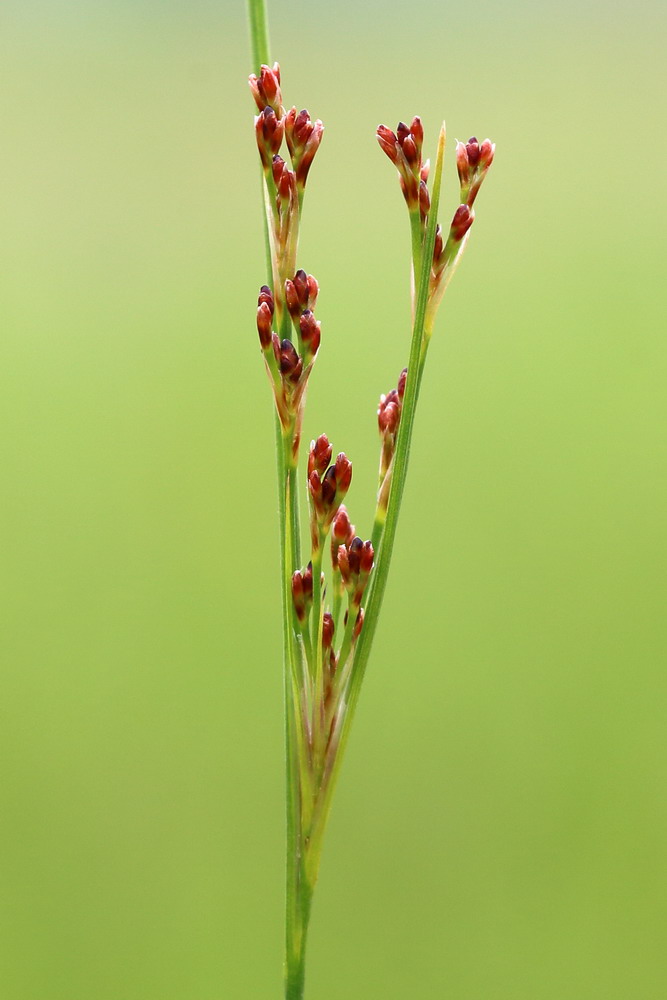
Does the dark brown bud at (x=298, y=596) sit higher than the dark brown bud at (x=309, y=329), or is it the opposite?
the dark brown bud at (x=309, y=329)

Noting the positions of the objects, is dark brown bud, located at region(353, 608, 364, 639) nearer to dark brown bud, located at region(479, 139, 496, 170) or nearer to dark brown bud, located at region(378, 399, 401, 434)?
dark brown bud, located at region(378, 399, 401, 434)

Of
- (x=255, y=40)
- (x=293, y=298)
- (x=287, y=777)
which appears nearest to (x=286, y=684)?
(x=287, y=777)

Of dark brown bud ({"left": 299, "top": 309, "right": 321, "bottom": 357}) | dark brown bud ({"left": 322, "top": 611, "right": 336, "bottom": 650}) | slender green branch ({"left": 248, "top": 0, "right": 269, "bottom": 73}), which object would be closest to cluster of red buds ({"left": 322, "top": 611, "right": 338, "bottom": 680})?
dark brown bud ({"left": 322, "top": 611, "right": 336, "bottom": 650})

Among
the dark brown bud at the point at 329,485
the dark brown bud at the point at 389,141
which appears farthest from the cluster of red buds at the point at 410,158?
the dark brown bud at the point at 329,485

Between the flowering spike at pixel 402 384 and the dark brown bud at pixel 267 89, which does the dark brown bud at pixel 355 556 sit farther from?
the dark brown bud at pixel 267 89

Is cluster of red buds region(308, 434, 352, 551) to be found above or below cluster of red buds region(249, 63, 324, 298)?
below

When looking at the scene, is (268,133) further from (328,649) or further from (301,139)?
(328,649)

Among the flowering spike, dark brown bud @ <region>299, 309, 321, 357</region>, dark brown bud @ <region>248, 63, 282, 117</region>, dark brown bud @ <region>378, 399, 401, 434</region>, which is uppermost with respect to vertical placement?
dark brown bud @ <region>248, 63, 282, 117</region>

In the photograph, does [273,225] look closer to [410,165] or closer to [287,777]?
[410,165]
